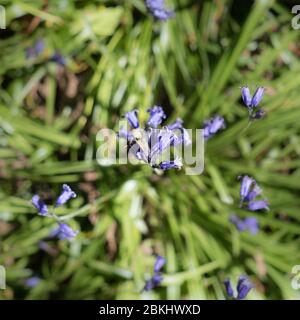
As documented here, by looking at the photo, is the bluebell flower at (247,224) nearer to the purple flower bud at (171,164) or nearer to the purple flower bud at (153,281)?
the purple flower bud at (153,281)

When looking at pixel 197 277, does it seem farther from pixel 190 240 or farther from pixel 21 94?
pixel 21 94

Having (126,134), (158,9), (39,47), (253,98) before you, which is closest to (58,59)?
(39,47)

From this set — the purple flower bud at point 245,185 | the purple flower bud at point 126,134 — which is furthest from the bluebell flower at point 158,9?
the purple flower bud at point 245,185

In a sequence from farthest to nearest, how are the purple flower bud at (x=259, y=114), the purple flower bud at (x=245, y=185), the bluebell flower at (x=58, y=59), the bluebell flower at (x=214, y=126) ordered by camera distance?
the bluebell flower at (x=58, y=59), the bluebell flower at (x=214, y=126), the purple flower bud at (x=245, y=185), the purple flower bud at (x=259, y=114)

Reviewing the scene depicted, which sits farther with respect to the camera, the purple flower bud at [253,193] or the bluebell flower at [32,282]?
the bluebell flower at [32,282]

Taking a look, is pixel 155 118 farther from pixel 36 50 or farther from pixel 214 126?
pixel 36 50

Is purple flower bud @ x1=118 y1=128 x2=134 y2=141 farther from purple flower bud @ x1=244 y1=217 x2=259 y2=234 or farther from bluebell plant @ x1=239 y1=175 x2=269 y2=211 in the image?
purple flower bud @ x1=244 y1=217 x2=259 y2=234
